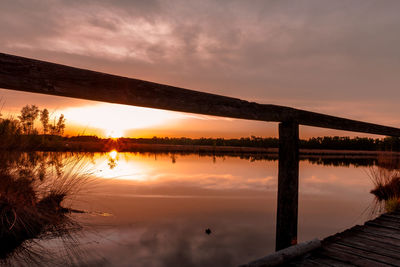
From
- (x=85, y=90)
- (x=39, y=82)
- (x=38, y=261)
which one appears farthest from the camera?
(x=38, y=261)

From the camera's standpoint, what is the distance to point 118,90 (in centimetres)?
184

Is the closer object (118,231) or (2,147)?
(2,147)

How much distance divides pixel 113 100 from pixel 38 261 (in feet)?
9.44

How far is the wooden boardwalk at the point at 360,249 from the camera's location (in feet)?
7.59

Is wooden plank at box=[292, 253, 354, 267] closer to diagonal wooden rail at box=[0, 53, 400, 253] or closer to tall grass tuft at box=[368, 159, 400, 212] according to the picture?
diagonal wooden rail at box=[0, 53, 400, 253]

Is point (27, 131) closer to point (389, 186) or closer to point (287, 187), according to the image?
point (287, 187)

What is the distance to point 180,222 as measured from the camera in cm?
617

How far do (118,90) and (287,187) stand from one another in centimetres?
200

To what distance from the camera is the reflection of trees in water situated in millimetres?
3630

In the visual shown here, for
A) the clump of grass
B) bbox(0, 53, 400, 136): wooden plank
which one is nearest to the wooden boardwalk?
bbox(0, 53, 400, 136): wooden plank

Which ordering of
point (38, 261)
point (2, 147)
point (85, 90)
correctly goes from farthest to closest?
1. point (2, 147)
2. point (38, 261)
3. point (85, 90)

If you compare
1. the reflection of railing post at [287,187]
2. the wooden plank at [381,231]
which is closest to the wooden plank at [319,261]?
the reflection of railing post at [287,187]

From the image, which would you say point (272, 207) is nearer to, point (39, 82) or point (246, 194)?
point (246, 194)

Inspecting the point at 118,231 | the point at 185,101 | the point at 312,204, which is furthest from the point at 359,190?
the point at 185,101
